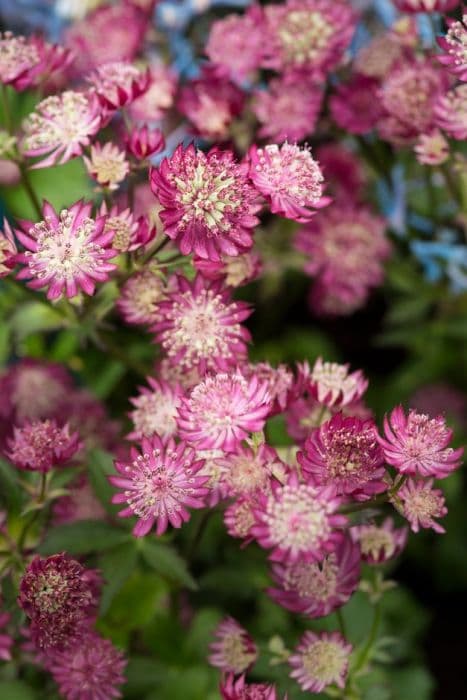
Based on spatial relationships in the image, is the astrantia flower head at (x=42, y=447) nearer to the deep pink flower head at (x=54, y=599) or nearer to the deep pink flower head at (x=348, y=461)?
the deep pink flower head at (x=54, y=599)

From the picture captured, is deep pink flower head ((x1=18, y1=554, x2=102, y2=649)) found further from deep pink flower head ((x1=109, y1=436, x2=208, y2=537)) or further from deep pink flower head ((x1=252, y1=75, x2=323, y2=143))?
deep pink flower head ((x1=252, y1=75, x2=323, y2=143))

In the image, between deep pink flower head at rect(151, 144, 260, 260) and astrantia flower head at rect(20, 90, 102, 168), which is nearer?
deep pink flower head at rect(151, 144, 260, 260)

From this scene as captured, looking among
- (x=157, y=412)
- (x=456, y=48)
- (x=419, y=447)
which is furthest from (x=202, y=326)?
(x=456, y=48)

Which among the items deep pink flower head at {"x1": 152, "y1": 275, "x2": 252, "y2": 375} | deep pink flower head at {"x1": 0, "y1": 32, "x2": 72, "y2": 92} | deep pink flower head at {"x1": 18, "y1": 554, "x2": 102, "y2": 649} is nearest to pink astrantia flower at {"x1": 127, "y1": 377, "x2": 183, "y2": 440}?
deep pink flower head at {"x1": 152, "y1": 275, "x2": 252, "y2": 375}

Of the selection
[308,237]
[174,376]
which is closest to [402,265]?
[308,237]

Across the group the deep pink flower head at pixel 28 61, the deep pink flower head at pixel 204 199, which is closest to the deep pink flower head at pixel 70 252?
the deep pink flower head at pixel 204 199

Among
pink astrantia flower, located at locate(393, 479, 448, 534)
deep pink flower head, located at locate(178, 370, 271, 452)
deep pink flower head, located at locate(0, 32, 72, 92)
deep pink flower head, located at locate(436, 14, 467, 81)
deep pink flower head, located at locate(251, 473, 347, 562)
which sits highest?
deep pink flower head, located at locate(436, 14, 467, 81)

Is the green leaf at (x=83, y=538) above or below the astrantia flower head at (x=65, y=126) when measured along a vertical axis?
below
